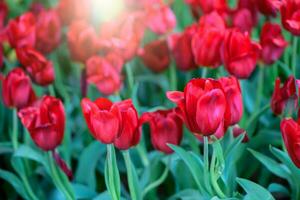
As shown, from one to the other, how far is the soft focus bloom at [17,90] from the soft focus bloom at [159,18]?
0.36 metres

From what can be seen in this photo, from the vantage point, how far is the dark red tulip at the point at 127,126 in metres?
0.96

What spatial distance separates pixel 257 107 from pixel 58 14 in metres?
0.67

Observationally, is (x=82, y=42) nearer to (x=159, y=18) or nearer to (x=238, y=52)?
(x=159, y=18)

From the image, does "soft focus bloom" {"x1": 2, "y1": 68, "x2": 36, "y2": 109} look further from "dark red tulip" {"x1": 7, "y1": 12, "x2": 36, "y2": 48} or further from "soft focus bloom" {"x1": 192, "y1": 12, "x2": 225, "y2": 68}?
"soft focus bloom" {"x1": 192, "y1": 12, "x2": 225, "y2": 68}

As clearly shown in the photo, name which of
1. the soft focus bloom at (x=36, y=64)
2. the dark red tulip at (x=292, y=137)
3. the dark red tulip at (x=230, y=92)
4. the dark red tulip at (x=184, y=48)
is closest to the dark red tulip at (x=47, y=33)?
the soft focus bloom at (x=36, y=64)

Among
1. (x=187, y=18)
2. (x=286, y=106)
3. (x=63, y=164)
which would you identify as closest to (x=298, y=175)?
(x=286, y=106)

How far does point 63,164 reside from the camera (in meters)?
1.19

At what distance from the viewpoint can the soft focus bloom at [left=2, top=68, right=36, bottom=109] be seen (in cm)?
123

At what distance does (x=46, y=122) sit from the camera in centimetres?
109

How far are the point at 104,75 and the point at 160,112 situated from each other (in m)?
0.22

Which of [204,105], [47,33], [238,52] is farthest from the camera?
[47,33]

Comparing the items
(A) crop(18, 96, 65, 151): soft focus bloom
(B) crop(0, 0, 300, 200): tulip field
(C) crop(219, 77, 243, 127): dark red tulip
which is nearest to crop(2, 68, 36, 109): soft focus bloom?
(B) crop(0, 0, 300, 200): tulip field

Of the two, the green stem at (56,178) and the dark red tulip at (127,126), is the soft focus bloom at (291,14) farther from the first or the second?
the green stem at (56,178)

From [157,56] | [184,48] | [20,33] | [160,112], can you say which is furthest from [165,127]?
[20,33]
